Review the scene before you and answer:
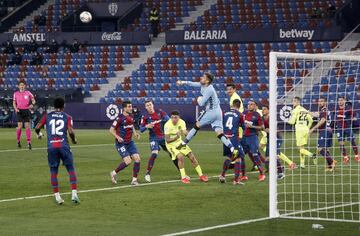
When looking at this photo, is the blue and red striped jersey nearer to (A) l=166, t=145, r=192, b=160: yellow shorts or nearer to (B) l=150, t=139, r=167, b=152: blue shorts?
(A) l=166, t=145, r=192, b=160: yellow shorts

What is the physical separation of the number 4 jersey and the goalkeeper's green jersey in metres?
9.31

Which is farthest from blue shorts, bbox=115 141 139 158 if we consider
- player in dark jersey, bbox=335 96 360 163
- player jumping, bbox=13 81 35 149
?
player jumping, bbox=13 81 35 149

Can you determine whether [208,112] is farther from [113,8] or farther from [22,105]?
[113,8]

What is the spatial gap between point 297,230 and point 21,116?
63.7 feet

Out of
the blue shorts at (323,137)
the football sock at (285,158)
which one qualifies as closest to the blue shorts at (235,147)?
the football sock at (285,158)

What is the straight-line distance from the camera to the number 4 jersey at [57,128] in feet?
55.0

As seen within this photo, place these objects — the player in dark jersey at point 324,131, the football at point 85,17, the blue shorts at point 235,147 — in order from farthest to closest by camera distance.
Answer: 1. the football at point 85,17
2. the player in dark jersey at point 324,131
3. the blue shorts at point 235,147

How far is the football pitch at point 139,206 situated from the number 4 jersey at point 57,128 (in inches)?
45.2

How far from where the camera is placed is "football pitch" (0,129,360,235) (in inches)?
549

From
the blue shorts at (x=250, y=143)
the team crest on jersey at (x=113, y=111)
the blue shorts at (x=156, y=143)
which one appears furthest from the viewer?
the team crest on jersey at (x=113, y=111)

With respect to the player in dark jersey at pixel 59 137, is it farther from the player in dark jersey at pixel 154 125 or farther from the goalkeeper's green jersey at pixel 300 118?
the goalkeeper's green jersey at pixel 300 118

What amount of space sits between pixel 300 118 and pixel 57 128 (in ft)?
33.3

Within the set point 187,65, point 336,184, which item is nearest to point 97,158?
point 336,184

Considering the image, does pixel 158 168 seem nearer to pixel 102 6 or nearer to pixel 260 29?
pixel 260 29
